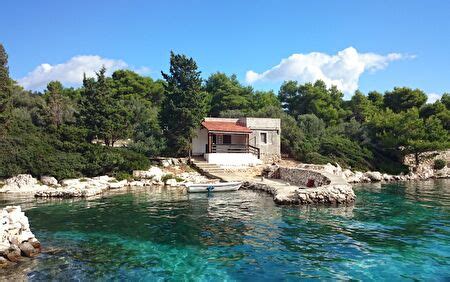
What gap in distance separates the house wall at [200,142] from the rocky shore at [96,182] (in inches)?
162

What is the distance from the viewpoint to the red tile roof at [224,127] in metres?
36.2

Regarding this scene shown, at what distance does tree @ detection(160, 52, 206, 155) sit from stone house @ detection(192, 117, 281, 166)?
215cm

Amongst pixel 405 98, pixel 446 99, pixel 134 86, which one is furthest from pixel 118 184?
pixel 446 99

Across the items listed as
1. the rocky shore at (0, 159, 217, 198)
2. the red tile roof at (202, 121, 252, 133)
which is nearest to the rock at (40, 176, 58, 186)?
the rocky shore at (0, 159, 217, 198)

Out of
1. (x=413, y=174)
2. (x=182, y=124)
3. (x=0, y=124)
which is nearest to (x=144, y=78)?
(x=182, y=124)

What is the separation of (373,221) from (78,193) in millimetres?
18608

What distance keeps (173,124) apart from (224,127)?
5515 millimetres

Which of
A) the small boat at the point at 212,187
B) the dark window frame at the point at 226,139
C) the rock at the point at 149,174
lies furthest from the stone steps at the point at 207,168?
the small boat at the point at 212,187

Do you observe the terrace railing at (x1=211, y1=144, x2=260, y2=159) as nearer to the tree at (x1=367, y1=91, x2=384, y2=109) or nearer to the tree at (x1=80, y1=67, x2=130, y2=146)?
the tree at (x1=80, y1=67, x2=130, y2=146)

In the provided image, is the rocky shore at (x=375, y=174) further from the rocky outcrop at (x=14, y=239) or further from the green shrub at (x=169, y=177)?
the rocky outcrop at (x=14, y=239)

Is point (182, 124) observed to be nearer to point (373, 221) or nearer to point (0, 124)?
point (0, 124)

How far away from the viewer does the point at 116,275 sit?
32.8ft

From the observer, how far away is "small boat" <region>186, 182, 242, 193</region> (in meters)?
25.2

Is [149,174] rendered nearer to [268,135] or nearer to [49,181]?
[49,181]
